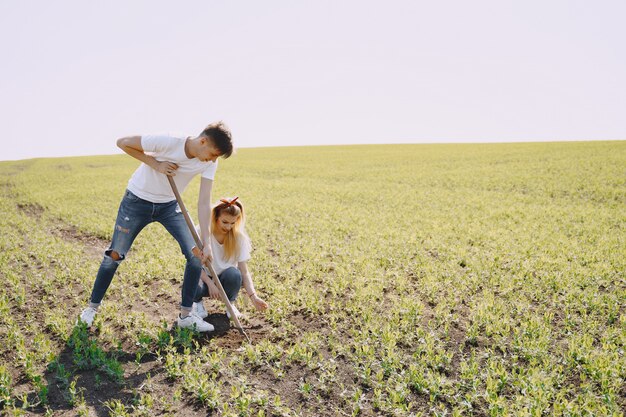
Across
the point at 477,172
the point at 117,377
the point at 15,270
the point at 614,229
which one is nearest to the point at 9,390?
the point at 117,377

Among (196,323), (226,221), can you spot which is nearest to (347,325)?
(196,323)

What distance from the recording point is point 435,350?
198 inches

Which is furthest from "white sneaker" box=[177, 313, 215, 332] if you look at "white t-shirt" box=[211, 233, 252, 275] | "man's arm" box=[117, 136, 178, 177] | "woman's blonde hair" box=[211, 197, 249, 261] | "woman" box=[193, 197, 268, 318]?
"man's arm" box=[117, 136, 178, 177]

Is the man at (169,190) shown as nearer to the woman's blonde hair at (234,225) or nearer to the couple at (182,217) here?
the couple at (182,217)

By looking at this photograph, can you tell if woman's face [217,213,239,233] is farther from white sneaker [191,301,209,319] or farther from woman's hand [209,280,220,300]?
white sneaker [191,301,209,319]

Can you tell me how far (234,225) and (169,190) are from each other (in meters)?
0.94

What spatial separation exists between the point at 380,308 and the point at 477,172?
2119 cm

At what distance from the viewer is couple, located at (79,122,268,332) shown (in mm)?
4645

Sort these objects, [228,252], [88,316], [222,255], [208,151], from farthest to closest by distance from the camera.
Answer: [222,255] < [228,252] < [88,316] < [208,151]

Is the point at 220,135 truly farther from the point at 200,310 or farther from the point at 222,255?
the point at 200,310

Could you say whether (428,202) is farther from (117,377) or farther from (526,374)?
(117,377)

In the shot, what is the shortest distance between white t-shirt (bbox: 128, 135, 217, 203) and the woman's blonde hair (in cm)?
55

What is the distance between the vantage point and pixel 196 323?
5363mm

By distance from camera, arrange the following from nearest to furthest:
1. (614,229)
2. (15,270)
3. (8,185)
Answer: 1. (15,270)
2. (614,229)
3. (8,185)
